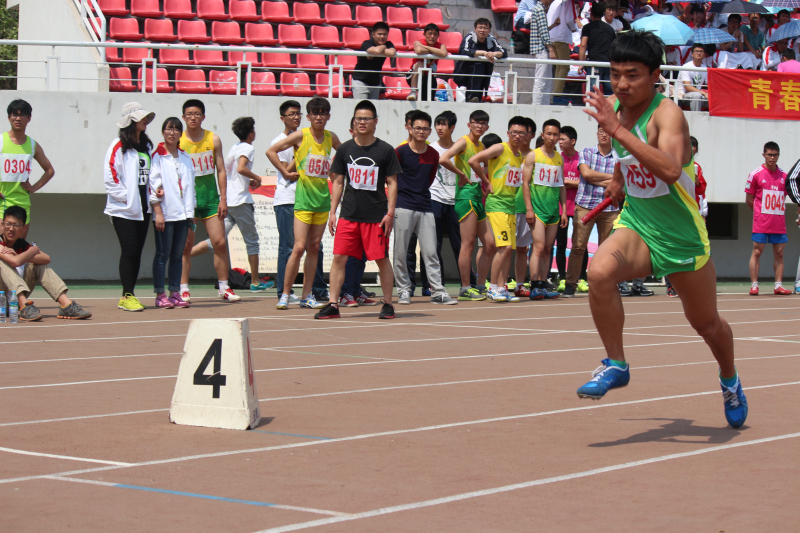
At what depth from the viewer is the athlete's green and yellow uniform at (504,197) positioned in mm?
12820

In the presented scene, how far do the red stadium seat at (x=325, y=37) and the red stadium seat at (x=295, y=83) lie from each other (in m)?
1.28

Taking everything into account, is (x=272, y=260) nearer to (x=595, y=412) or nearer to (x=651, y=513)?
(x=595, y=412)

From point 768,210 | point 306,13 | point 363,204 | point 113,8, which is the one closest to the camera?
point 363,204

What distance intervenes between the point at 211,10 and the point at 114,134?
18.5 feet

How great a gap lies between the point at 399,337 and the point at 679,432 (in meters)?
4.31

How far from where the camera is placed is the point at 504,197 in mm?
12938

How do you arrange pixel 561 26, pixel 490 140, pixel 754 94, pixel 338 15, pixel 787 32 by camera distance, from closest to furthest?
1. pixel 490 140
2. pixel 754 94
3. pixel 561 26
4. pixel 338 15
5. pixel 787 32

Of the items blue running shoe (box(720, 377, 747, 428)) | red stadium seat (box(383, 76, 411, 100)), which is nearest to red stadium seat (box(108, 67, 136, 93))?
red stadium seat (box(383, 76, 411, 100))

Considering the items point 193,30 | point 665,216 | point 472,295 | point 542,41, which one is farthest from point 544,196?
point 193,30

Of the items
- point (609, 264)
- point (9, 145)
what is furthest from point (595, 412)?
point (9, 145)

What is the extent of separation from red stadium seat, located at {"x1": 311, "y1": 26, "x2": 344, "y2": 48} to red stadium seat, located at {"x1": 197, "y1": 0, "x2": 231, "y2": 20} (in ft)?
5.83

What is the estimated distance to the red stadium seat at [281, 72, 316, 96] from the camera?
58.1 feet

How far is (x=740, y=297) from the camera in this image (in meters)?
14.6

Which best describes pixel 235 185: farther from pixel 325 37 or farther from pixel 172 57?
pixel 325 37
